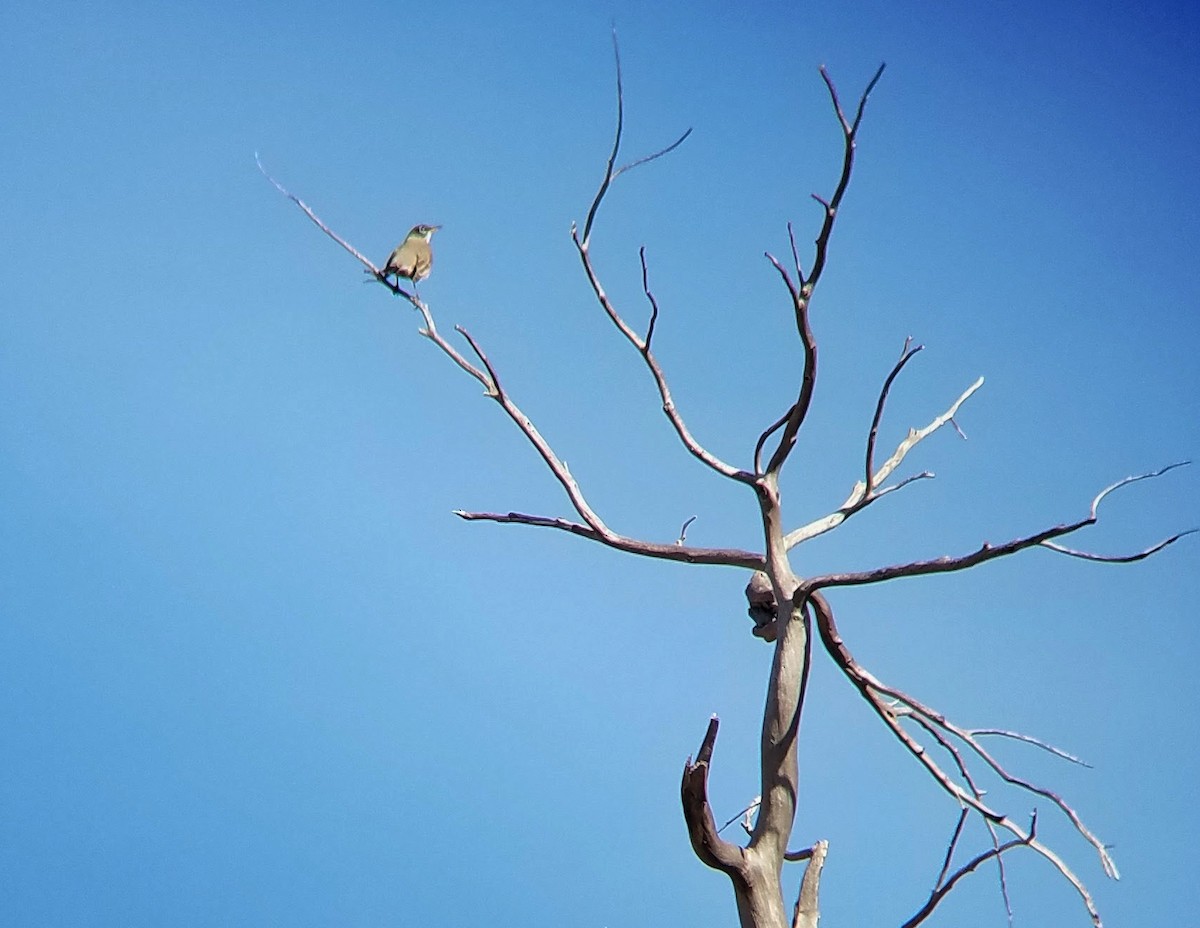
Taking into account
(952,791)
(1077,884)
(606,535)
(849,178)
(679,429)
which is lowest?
(1077,884)

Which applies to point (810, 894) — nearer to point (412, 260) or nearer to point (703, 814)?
point (703, 814)

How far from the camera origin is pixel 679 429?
7.72 feet

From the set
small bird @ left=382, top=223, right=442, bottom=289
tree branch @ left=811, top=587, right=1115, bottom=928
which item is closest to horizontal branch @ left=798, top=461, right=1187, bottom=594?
tree branch @ left=811, top=587, right=1115, bottom=928

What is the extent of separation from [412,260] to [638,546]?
87cm

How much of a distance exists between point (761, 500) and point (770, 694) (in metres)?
0.37

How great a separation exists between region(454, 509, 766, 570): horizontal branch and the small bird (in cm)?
64

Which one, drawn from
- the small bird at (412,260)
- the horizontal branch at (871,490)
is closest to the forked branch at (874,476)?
the horizontal branch at (871,490)

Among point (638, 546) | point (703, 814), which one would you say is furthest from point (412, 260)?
point (703, 814)

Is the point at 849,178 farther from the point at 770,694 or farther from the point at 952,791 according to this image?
the point at 952,791

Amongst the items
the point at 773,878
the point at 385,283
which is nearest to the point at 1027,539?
the point at 773,878

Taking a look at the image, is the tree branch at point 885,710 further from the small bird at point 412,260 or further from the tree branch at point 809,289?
the small bird at point 412,260

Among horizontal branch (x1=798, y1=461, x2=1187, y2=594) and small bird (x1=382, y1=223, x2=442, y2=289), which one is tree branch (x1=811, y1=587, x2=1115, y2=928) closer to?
horizontal branch (x1=798, y1=461, x2=1187, y2=594)

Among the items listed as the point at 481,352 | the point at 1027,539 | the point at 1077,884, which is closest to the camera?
the point at 1027,539

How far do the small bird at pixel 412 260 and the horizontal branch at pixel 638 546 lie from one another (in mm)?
640
